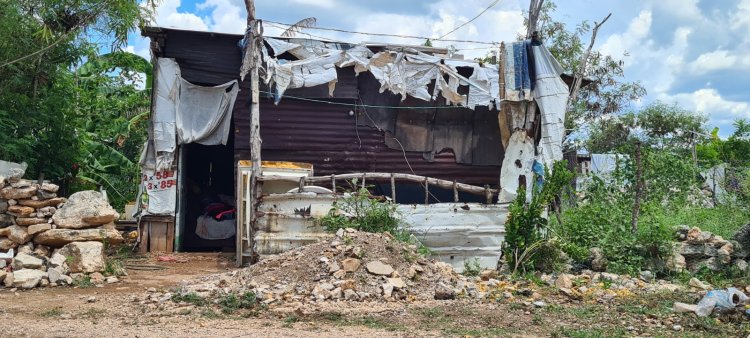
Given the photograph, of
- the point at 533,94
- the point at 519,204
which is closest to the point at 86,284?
the point at 519,204

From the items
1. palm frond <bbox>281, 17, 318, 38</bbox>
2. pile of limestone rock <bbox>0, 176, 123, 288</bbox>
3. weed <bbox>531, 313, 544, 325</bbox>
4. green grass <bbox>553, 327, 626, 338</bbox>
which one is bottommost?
green grass <bbox>553, 327, 626, 338</bbox>

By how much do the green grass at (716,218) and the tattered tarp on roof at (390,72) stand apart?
430 cm

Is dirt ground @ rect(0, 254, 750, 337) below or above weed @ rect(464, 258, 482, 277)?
below

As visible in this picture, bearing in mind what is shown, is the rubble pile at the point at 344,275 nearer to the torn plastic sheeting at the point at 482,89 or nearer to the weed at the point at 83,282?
the weed at the point at 83,282

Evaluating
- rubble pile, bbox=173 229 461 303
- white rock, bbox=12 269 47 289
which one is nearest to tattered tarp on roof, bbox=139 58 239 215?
white rock, bbox=12 269 47 289

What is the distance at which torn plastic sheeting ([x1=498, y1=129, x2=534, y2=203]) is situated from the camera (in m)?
12.8

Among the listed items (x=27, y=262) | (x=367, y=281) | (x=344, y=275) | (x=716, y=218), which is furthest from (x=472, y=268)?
(x=27, y=262)

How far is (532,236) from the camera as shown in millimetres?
9750

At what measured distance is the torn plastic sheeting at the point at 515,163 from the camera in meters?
12.8

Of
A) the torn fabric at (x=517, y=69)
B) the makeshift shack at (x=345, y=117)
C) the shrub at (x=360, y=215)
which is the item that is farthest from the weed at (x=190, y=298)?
the torn fabric at (x=517, y=69)

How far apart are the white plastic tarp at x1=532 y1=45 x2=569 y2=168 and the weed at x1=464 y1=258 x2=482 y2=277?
290 cm

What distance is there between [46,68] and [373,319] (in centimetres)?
871

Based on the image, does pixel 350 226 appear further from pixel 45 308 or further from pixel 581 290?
pixel 45 308

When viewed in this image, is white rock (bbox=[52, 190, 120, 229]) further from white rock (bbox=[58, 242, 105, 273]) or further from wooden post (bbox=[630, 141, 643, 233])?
wooden post (bbox=[630, 141, 643, 233])
